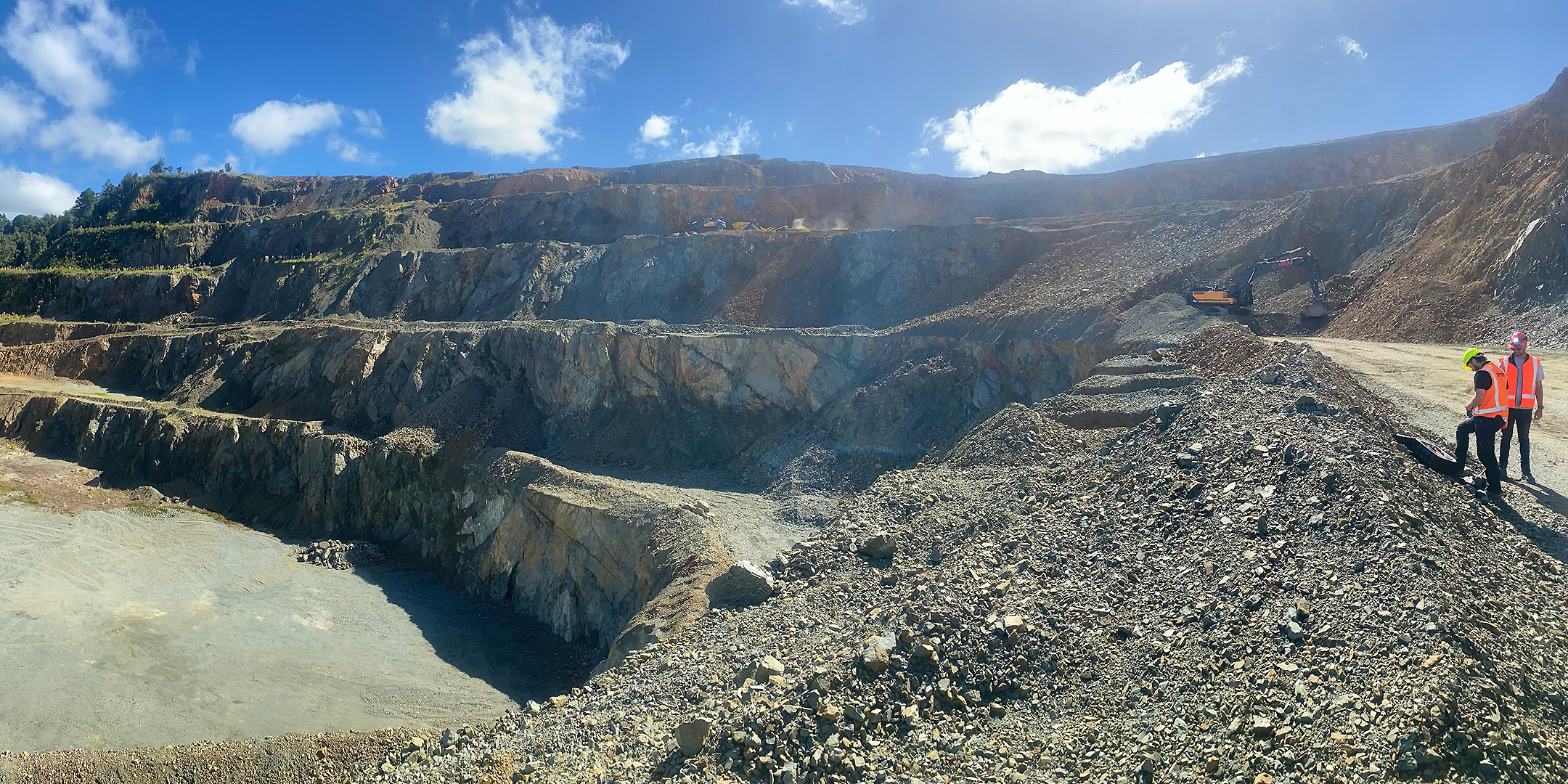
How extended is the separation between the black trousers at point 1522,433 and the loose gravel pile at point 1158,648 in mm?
895

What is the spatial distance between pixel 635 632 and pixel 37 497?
2446 centimetres

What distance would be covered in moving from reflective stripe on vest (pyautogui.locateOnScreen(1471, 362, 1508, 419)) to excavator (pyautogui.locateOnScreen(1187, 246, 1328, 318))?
13559 mm

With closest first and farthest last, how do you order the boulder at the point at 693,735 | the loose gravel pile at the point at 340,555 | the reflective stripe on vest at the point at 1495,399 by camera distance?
the boulder at the point at 693,735
the reflective stripe on vest at the point at 1495,399
the loose gravel pile at the point at 340,555

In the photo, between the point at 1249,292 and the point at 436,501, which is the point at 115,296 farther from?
the point at 1249,292

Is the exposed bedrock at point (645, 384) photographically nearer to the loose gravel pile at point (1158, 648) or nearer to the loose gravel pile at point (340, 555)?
the loose gravel pile at point (340, 555)

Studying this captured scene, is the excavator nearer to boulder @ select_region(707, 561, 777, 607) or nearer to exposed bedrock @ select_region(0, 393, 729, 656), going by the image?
exposed bedrock @ select_region(0, 393, 729, 656)

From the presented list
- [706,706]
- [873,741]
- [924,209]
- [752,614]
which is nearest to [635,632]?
[752,614]

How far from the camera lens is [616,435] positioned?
23.0 meters

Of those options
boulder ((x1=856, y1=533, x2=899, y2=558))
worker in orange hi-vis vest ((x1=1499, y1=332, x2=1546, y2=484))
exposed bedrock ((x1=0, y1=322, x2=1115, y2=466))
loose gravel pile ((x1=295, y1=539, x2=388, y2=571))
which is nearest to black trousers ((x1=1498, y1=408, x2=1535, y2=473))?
worker in orange hi-vis vest ((x1=1499, y1=332, x2=1546, y2=484))

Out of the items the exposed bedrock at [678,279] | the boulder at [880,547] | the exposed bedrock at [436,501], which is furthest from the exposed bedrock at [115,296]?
the boulder at [880,547]

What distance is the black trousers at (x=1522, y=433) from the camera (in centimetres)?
850

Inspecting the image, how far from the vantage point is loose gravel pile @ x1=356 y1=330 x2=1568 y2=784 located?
5375 millimetres

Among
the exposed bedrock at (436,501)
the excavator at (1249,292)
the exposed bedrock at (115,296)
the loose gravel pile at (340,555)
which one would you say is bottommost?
the loose gravel pile at (340,555)

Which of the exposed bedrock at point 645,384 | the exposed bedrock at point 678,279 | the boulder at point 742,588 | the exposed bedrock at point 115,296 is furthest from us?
the exposed bedrock at point 115,296
